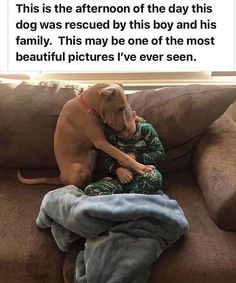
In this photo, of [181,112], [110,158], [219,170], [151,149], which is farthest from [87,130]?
[219,170]

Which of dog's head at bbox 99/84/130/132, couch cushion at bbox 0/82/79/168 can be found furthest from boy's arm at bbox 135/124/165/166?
couch cushion at bbox 0/82/79/168

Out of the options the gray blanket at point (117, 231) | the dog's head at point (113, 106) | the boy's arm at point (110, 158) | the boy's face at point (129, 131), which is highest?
the dog's head at point (113, 106)

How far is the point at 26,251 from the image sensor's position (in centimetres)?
134

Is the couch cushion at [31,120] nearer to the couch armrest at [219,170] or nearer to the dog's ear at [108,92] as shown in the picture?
the dog's ear at [108,92]

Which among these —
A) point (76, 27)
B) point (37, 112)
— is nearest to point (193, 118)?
point (37, 112)

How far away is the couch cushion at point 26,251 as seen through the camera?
4.33 ft

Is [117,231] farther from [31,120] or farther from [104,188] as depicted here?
[31,120]

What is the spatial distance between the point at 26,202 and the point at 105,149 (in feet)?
1.16

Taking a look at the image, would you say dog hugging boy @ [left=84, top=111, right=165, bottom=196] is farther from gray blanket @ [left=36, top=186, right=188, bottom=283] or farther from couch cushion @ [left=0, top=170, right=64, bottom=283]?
couch cushion @ [left=0, top=170, right=64, bottom=283]

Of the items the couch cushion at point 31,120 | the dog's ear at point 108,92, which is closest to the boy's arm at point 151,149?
the dog's ear at point 108,92

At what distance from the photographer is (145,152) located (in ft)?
5.25

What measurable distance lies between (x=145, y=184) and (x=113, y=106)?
0.97ft

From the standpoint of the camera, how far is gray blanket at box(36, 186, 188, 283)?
4.01 ft

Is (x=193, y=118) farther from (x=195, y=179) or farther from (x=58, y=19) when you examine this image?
(x=58, y=19)
